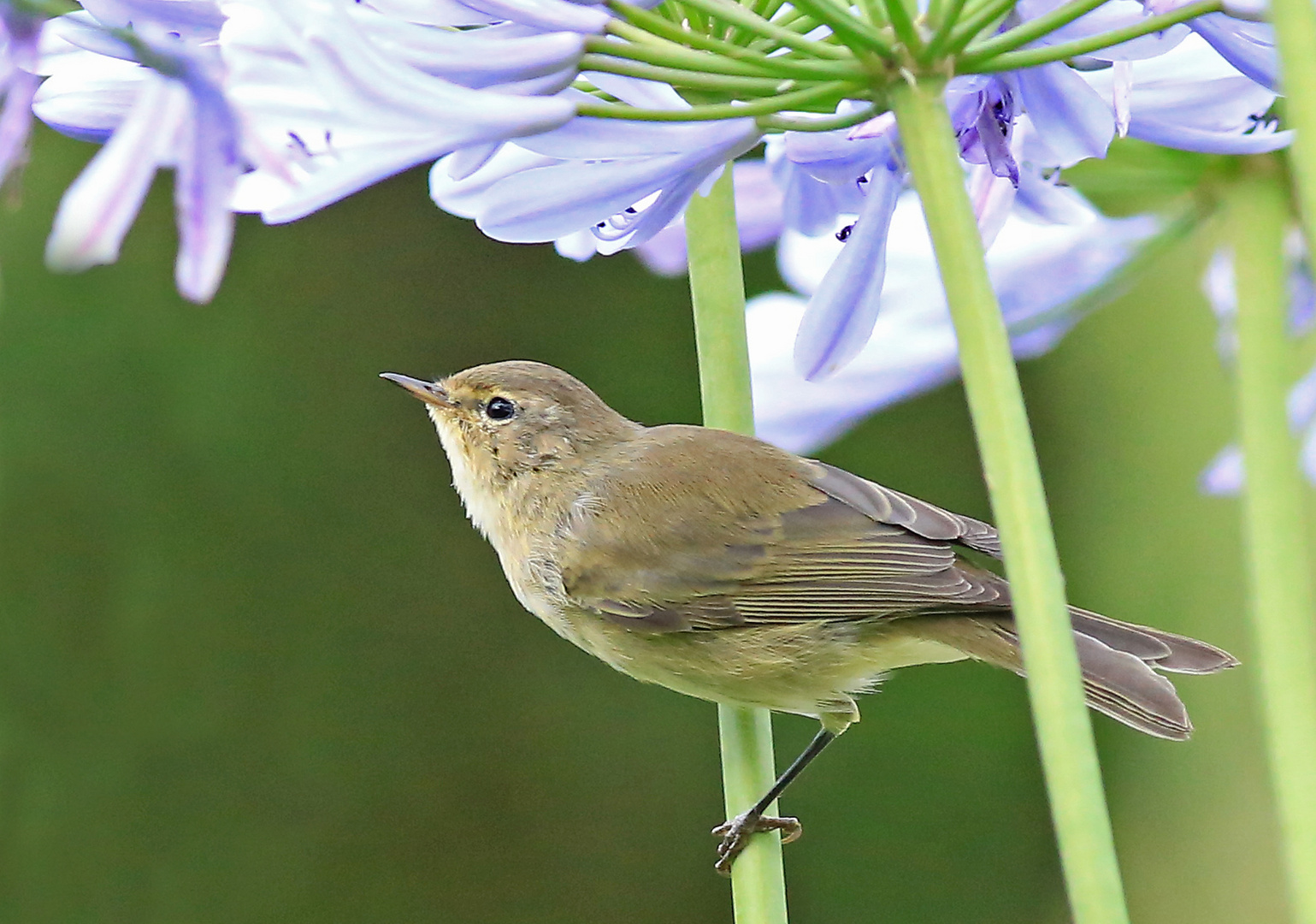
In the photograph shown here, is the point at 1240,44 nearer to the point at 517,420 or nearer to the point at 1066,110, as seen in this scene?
the point at 1066,110

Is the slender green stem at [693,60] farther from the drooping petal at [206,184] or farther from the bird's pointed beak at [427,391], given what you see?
Result: the bird's pointed beak at [427,391]

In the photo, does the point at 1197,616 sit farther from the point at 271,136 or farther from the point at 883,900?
the point at 271,136

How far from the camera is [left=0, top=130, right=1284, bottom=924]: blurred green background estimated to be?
313 cm

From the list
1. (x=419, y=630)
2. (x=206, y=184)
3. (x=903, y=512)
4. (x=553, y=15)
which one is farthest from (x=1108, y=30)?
(x=419, y=630)

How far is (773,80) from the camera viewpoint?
616 mm

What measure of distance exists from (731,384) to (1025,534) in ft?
0.73

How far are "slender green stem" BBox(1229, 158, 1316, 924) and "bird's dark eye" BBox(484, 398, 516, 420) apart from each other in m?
0.83

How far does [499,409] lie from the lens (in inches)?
62.9

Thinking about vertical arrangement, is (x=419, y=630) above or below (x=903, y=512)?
above

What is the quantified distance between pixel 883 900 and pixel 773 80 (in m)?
3.03

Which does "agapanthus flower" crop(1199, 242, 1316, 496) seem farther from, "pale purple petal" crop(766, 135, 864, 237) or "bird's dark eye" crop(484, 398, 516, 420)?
"bird's dark eye" crop(484, 398, 516, 420)

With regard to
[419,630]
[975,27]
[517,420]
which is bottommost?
[975,27]

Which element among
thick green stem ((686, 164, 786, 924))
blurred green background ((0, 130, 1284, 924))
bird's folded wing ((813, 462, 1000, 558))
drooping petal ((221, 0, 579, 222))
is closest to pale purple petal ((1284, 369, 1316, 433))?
bird's folded wing ((813, 462, 1000, 558))

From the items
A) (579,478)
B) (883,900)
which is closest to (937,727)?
(883,900)
